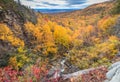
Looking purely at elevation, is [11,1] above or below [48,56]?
above

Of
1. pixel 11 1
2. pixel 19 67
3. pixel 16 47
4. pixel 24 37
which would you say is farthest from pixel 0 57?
pixel 11 1

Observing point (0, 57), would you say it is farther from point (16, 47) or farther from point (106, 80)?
point (106, 80)

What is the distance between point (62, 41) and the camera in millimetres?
84750

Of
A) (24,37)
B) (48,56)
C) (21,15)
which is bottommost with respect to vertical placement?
(48,56)

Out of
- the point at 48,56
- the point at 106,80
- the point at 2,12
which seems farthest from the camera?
the point at 48,56

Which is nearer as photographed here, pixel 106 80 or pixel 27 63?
pixel 106 80

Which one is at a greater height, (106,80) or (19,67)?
(106,80)

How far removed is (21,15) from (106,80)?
63759mm

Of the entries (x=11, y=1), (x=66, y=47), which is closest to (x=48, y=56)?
(x=66, y=47)

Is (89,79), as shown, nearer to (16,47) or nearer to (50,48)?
(16,47)

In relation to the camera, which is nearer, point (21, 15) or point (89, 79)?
point (89, 79)

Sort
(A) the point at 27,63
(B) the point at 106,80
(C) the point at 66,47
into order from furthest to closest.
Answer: (C) the point at 66,47
(A) the point at 27,63
(B) the point at 106,80

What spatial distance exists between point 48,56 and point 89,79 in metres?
59.3

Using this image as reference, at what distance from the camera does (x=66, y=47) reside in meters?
82.1
